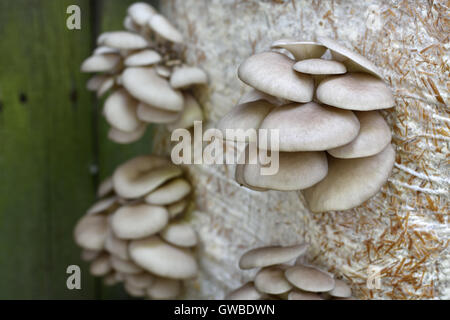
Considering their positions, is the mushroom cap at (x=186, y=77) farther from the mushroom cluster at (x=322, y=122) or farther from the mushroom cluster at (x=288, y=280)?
the mushroom cluster at (x=288, y=280)

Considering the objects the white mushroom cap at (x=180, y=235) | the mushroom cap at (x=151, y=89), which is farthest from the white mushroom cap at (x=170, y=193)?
the mushroom cap at (x=151, y=89)

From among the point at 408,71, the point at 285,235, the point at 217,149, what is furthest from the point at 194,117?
the point at 408,71

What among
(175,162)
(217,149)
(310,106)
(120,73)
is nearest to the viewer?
(310,106)

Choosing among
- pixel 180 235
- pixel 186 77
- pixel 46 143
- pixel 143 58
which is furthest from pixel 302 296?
pixel 46 143

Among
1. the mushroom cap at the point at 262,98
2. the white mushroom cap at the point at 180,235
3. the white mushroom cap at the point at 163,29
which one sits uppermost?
the white mushroom cap at the point at 163,29

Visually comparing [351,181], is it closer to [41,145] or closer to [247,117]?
[247,117]

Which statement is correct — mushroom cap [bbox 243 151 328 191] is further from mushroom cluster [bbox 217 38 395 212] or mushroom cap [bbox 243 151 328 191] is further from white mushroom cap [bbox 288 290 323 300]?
white mushroom cap [bbox 288 290 323 300]
